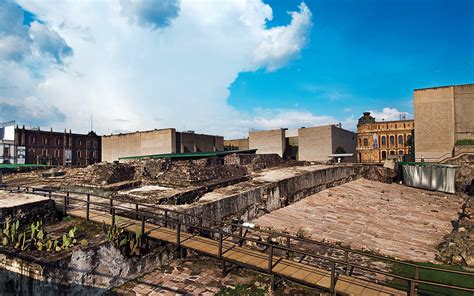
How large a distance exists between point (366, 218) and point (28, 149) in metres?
59.8

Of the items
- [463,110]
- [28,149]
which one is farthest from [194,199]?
[28,149]

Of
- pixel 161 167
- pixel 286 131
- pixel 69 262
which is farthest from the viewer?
pixel 286 131

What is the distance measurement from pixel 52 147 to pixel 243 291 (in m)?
63.3

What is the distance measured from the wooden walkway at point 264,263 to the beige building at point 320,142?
31.5 m

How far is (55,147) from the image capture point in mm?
56219

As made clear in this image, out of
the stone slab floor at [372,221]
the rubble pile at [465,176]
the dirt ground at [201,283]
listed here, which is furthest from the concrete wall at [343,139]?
the dirt ground at [201,283]

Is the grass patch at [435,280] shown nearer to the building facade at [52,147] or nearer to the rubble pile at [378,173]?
the rubble pile at [378,173]

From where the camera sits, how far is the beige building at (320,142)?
35.3 m

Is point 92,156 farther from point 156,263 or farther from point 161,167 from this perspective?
point 156,263

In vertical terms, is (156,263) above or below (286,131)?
below

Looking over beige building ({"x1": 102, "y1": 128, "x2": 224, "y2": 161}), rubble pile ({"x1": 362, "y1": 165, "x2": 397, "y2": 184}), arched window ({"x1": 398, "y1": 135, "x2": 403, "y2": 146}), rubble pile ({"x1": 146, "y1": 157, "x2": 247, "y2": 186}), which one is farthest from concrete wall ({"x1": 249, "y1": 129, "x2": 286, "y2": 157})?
arched window ({"x1": 398, "y1": 135, "x2": 403, "y2": 146})

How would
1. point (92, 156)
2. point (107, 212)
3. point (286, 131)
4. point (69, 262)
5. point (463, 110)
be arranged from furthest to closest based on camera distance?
point (92, 156)
point (286, 131)
point (463, 110)
point (107, 212)
point (69, 262)

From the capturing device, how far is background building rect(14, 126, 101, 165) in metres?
50.3

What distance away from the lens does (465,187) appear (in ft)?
72.3
